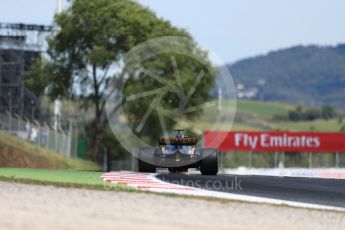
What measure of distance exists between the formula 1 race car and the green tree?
3232 cm

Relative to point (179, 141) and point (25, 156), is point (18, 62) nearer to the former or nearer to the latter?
point (25, 156)

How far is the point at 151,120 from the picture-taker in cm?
5478

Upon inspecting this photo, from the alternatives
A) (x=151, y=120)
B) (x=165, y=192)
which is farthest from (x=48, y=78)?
(x=165, y=192)

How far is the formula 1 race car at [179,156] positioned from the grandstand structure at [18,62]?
151 ft

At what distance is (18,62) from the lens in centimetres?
7031

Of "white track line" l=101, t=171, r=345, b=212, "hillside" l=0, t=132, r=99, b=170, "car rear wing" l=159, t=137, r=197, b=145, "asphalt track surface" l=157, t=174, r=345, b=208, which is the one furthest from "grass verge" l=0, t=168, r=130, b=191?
"hillside" l=0, t=132, r=99, b=170

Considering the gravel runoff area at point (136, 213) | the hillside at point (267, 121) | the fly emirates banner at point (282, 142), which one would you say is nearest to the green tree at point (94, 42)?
the fly emirates banner at point (282, 142)

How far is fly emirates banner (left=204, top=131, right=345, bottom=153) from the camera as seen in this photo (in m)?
54.7

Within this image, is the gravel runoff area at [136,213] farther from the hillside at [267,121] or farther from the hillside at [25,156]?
the hillside at [267,121]

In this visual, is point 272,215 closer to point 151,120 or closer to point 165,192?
point 165,192

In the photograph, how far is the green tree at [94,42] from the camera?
2265 inches

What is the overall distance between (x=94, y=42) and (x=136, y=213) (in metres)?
46.2

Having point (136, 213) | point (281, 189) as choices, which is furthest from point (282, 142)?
point (136, 213)

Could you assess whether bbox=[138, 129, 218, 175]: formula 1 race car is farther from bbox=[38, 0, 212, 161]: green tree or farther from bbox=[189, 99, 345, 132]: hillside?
bbox=[189, 99, 345, 132]: hillside
